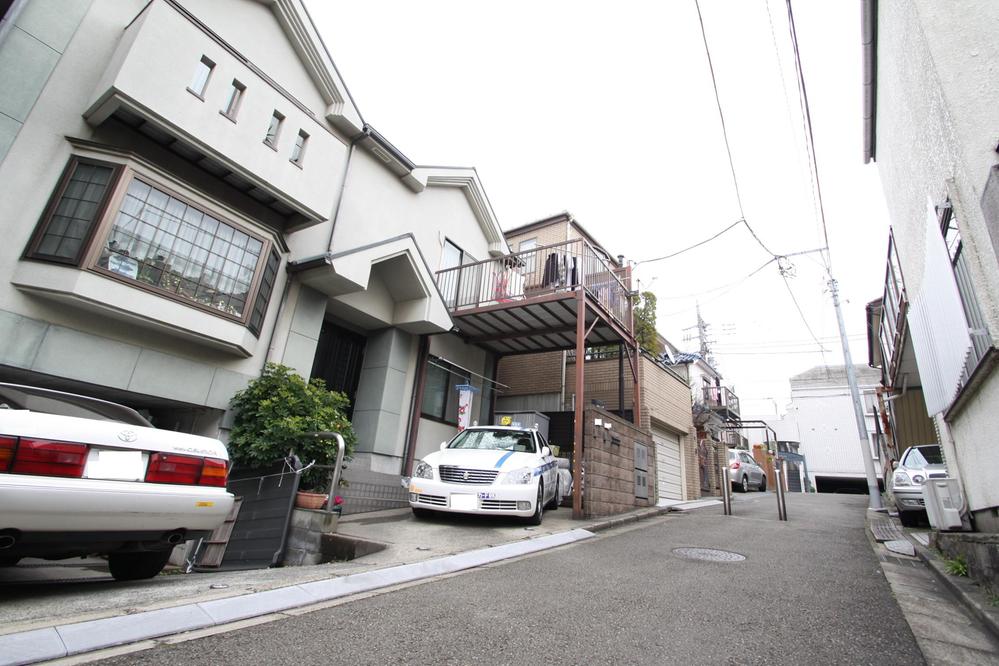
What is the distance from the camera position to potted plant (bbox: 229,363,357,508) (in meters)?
6.50

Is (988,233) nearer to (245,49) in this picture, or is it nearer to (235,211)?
(235,211)

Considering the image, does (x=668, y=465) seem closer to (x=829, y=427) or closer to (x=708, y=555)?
(x=708, y=555)

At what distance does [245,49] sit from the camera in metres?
8.09

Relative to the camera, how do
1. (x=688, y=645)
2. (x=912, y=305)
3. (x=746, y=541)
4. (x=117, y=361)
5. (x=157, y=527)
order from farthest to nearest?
(x=912, y=305), (x=746, y=541), (x=117, y=361), (x=157, y=527), (x=688, y=645)

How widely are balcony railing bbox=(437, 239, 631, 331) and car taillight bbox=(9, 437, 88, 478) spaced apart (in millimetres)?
8098

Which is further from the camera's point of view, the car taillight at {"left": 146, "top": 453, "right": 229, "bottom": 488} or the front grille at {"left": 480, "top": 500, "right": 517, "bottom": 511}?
the front grille at {"left": 480, "top": 500, "right": 517, "bottom": 511}

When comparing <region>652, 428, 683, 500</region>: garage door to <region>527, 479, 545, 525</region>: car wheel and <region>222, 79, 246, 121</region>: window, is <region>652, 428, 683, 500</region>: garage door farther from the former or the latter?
<region>222, 79, 246, 121</region>: window

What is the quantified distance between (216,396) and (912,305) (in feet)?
35.2

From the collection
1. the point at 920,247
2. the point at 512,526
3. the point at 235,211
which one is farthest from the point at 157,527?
the point at 920,247

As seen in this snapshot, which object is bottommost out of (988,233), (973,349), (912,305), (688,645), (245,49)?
(688,645)

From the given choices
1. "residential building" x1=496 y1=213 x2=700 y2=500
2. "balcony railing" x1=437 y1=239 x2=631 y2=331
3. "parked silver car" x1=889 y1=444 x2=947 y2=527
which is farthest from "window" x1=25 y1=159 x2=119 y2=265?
"parked silver car" x1=889 y1=444 x2=947 y2=527

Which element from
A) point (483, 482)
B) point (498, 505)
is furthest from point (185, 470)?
point (498, 505)

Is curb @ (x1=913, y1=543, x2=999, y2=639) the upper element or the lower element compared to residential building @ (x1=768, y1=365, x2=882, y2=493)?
lower

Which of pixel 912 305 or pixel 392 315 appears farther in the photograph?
pixel 392 315
